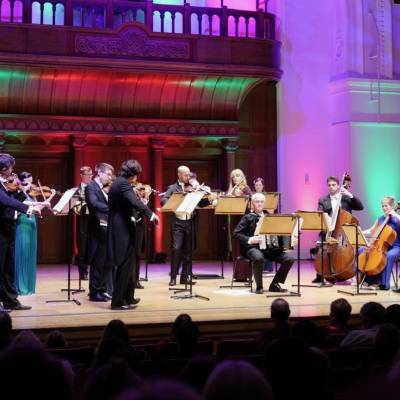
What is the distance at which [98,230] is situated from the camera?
8016 mm

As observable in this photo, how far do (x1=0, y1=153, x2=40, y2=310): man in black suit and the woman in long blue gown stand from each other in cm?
116

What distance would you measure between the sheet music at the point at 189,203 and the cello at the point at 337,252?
2.08m

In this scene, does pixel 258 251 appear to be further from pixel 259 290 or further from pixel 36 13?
pixel 36 13

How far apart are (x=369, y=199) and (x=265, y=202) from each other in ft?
12.4

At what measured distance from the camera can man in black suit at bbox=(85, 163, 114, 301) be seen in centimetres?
790

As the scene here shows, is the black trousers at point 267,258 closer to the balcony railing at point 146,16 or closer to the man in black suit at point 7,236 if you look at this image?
the man in black suit at point 7,236

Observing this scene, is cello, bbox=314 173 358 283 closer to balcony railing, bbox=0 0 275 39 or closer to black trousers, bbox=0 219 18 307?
black trousers, bbox=0 219 18 307

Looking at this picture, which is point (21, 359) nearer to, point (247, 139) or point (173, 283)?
point (173, 283)

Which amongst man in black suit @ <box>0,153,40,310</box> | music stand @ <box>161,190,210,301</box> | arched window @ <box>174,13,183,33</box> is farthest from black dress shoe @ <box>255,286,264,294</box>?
arched window @ <box>174,13,183,33</box>

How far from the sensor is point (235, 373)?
1.63 meters

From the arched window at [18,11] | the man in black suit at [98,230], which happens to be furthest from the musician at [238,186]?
the arched window at [18,11]

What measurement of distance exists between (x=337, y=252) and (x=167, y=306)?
3.07m

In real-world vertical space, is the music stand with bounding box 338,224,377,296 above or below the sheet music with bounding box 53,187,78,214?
below

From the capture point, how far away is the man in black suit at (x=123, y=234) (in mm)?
7105
